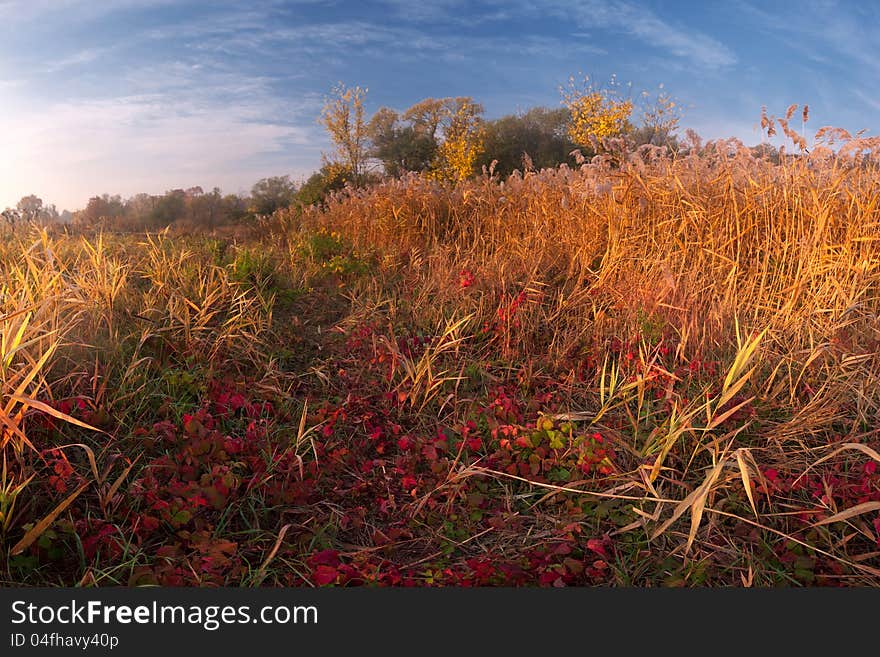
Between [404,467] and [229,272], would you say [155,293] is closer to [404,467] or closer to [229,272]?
[229,272]

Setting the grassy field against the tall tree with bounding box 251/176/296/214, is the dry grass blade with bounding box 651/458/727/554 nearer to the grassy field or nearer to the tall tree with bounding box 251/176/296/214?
the grassy field

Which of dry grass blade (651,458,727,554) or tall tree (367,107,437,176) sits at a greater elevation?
tall tree (367,107,437,176)

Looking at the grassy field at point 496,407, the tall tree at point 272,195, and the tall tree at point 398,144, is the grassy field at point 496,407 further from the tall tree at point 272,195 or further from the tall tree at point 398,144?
the tall tree at point 398,144

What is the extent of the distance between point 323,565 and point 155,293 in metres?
2.95

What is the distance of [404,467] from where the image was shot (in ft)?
8.54

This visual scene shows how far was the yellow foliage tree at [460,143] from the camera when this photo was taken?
2136cm

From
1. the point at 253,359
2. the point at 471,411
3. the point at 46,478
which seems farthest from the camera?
the point at 253,359

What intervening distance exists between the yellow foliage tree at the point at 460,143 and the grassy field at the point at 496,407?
16845 mm

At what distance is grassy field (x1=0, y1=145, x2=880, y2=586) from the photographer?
206 centimetres

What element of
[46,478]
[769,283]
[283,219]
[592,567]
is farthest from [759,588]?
[283,219]

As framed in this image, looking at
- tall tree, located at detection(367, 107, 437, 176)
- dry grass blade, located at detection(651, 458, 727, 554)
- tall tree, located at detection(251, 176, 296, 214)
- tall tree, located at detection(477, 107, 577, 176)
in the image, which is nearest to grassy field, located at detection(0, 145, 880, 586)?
dry grass blade, located at detection(651, 458, 727, 554)

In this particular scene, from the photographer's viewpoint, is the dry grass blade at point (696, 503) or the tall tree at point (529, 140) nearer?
the dry grass blade at point (696, 503)

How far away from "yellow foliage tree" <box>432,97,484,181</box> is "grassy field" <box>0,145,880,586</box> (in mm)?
16845

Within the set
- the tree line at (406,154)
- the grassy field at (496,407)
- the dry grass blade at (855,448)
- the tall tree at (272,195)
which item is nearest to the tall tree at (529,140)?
the tree line at (406,154)
